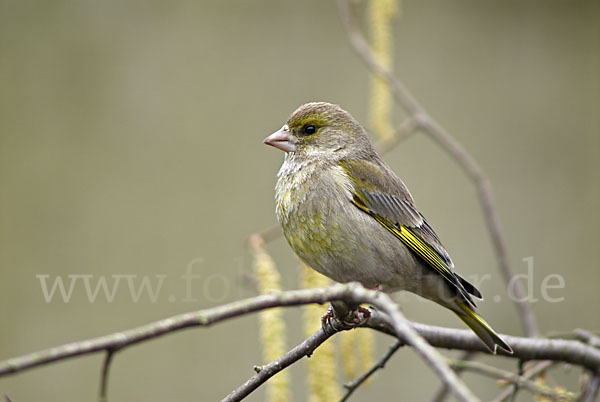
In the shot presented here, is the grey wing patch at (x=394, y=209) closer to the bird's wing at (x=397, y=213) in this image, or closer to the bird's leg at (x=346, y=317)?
the bird's wing at (x=397, y=213)

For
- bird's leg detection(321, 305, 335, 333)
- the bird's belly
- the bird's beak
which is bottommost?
bird's leg detection(321, 305, 335, 333)

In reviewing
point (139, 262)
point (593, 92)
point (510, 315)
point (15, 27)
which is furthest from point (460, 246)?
point (15, 27)

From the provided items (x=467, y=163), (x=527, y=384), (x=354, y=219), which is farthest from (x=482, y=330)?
(x=467, y=163)

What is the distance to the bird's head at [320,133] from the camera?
2490mm

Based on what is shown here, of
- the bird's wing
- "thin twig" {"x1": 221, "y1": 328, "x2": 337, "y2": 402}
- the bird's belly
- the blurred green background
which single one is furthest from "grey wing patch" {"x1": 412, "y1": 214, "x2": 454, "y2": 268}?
the blurred green background

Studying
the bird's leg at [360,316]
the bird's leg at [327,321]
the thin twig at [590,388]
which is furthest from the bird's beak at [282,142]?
the thin twig at [590,388]

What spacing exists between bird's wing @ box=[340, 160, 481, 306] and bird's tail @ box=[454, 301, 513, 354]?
5 cm

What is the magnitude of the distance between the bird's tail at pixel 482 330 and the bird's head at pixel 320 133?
628mm

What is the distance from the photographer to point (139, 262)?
4.22 m

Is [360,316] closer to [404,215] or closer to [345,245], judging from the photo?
[345,245]

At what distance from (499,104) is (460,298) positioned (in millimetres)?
2572

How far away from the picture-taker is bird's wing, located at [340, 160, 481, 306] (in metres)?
2.29

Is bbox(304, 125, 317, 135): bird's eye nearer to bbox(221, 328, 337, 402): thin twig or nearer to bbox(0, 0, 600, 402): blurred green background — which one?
bbox(221, 328, 337, 402): thin twig

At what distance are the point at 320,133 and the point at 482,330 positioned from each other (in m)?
0.84
